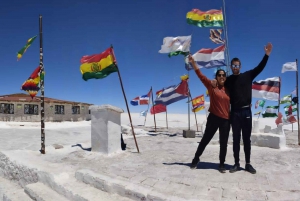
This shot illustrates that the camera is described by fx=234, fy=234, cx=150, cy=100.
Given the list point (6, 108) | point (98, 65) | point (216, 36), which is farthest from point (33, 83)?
point (6, 108)

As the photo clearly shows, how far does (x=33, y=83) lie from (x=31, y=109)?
2046 cm

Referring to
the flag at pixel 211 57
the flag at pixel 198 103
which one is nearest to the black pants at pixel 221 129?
the flag at pixel 211 57

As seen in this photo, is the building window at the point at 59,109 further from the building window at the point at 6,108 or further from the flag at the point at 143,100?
the flag at the point at 143,100

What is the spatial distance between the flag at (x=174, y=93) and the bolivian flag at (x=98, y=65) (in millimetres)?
7181

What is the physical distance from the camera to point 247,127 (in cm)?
430

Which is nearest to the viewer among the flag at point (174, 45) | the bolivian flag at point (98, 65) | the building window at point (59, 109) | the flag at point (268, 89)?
the bolivian flag at point (98, 65)

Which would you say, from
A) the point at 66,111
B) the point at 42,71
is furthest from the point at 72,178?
the point at 66,111

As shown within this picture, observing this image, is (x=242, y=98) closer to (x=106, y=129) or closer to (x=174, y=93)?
(x=106, y=129)

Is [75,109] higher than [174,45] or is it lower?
lower

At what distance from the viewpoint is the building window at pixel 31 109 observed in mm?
25750

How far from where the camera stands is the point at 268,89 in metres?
10.5

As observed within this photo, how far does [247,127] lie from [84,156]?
4.54 meters

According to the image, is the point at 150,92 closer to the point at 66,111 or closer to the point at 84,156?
the point at 66,111

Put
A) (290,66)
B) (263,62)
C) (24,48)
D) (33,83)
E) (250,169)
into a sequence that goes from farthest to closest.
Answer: (290,66)
(24,48)
(33,83)
(250,169)
(263,62)
